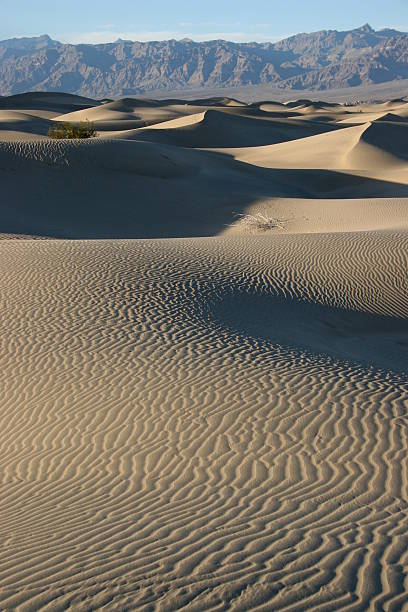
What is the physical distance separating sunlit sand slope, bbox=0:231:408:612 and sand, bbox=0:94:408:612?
0.02m

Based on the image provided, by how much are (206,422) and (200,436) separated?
0.37 m

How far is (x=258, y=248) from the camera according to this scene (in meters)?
17.6

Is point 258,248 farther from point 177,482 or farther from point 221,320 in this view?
point 177,482

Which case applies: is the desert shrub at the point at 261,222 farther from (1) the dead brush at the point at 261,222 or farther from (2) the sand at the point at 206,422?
(2) the sand at the point at 206,422

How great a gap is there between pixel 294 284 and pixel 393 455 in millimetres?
8508

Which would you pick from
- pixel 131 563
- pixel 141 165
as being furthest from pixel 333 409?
pixel 141 165

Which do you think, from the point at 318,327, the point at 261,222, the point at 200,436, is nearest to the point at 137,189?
the point at 261,222

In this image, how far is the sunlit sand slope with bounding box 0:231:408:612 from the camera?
4.58m

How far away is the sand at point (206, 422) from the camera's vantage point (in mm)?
4613

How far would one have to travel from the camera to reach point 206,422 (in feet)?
25.9

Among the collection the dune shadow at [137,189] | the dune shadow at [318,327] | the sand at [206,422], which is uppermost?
the sand at [206,422]

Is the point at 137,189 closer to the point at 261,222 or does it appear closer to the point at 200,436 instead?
the point at 261,222

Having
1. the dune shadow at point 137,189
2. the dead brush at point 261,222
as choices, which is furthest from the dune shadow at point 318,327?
the dune shadow at point 137,189

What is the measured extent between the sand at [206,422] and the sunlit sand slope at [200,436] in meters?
0.02
